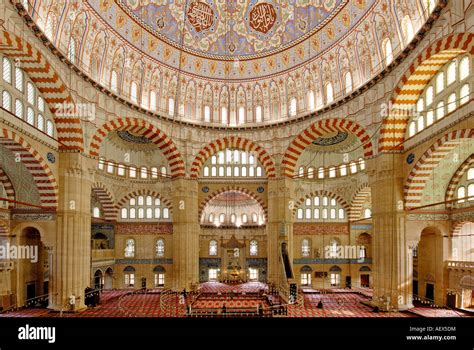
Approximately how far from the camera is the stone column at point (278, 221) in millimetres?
23359

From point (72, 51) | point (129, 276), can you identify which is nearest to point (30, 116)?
point (72, 51)

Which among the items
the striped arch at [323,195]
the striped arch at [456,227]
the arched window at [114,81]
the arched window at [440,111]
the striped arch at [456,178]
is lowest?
the striped arch at [456,227]

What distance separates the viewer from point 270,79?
79.4 feet

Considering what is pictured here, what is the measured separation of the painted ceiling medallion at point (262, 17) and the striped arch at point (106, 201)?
14206mm

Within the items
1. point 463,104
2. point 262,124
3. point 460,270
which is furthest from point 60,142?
point 460,270

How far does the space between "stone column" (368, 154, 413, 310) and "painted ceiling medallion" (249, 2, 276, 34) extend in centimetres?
1120

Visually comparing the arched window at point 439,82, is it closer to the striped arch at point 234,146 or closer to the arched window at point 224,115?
the striped arch at point 234,146

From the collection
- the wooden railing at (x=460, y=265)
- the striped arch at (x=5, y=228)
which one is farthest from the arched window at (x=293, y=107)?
the striped arch at (x=5, y=228)

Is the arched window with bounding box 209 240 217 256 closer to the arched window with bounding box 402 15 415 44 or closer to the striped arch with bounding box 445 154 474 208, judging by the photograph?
the striped arch with bounding box 445 154 474 208

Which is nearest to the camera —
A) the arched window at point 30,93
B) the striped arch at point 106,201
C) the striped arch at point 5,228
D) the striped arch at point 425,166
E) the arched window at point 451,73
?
the arched window at point 451,73

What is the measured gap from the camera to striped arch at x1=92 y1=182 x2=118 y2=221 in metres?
26.4

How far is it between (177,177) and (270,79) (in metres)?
8.30

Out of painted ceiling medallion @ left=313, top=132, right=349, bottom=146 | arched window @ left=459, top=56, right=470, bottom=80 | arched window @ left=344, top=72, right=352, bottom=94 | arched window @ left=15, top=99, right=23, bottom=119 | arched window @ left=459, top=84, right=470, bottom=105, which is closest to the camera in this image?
arched window @ left=459, top=84, right=470, bottom=105

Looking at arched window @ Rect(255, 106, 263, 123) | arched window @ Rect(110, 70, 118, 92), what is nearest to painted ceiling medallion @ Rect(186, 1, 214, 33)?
arched window @ Rect(255, 106, 263, 123)
